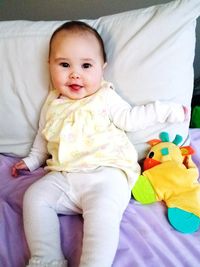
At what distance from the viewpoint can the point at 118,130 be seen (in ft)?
3.24

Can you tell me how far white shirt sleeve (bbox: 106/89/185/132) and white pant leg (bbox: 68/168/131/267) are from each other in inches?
6.0

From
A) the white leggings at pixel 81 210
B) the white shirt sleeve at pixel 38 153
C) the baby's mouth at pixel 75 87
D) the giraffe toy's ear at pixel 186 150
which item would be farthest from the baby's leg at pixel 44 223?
the giraffe toy's ear at pixel 186 150

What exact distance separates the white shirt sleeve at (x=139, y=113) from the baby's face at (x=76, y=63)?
2.9 inches

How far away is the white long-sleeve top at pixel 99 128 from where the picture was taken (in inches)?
36.7

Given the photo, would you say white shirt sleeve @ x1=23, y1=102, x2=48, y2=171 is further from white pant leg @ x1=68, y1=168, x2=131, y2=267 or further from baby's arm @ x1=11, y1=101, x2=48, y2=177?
white pant leg @ x1=68, y1=168, x2=131, y2=267

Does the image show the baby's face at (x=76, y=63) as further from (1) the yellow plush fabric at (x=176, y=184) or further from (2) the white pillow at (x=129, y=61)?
(1) the yellow plush fabric at (x=176, y=184)

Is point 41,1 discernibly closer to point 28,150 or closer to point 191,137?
point 28,150

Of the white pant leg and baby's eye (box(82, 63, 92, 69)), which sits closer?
the white pant leg

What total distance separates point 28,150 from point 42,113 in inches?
6.3

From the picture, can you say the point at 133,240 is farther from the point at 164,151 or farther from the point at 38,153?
the point at 38,153

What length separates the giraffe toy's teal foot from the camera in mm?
844

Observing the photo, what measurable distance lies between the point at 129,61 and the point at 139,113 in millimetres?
167

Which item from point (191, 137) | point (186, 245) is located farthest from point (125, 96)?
point (186, 245)

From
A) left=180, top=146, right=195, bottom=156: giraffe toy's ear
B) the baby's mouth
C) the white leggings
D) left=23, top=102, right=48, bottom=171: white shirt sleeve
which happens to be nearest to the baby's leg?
the white leggings
